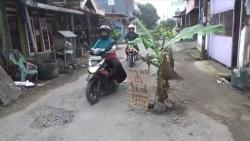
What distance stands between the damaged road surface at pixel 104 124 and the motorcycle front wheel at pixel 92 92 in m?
0.13

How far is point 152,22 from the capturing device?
5906 cm

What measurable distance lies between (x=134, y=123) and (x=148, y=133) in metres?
0.50

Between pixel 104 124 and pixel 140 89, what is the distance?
1064 millimetres

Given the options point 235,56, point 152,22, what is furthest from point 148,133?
point 152,22

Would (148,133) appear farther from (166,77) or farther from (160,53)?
(160,53)

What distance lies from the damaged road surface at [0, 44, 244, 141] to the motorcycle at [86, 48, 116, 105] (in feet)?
0.70

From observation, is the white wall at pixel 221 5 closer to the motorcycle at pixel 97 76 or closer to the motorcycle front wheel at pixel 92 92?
the motorcycle at pixel 97 76

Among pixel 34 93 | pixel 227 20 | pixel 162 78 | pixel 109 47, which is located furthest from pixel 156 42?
pixel 227 20

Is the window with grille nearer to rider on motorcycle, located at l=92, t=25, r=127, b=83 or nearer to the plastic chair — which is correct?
rider on motorcycle, located at l=92, t=25, r=127, b=83

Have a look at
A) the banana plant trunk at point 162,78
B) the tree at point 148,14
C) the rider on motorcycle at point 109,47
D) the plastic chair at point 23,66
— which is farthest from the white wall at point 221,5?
the tree at point 148,14

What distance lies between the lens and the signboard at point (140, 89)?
18.8ft

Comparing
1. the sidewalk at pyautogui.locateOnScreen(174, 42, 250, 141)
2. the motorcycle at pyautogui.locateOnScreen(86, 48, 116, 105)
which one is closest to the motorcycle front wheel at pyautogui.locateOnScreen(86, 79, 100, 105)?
the motorcycle at pyautogui.locateOnScreen(86, 48, 116, 105)

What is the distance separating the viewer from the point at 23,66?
866 cm

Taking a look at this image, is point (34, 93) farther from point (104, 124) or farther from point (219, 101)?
point (219, 101)
